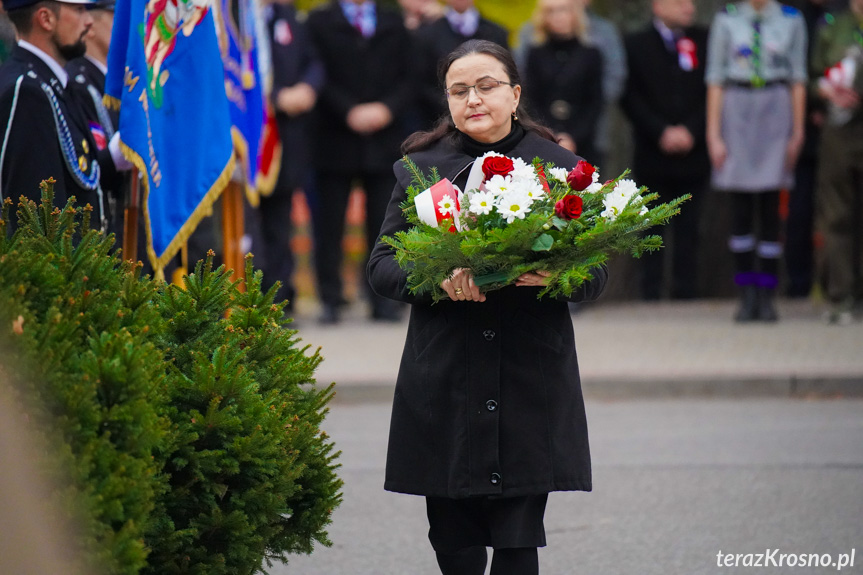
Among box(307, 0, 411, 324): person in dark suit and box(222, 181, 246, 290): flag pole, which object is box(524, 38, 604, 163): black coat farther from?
box(222, 181, 246, 290): flag pole

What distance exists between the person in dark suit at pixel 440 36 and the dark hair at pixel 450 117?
23.5 feet

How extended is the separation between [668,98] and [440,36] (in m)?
2.11

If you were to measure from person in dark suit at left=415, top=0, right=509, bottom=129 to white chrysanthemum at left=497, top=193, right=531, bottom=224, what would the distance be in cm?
786

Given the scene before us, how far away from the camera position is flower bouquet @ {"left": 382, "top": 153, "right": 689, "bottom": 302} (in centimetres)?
374

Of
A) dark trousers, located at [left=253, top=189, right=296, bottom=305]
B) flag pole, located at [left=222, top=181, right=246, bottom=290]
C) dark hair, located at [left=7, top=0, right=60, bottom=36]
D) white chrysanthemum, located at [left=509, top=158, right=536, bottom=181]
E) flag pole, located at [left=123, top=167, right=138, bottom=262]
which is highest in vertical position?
dark hair, located at [left=7, top=0, right=60, bottom=36]

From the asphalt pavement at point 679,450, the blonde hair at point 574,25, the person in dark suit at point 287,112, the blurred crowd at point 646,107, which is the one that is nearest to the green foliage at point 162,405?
the asphalt pavement at point 679,450

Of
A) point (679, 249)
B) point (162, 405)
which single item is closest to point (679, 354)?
point (679, 249)

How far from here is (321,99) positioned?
11648 millimetres

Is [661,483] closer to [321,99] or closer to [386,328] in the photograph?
[386,328]

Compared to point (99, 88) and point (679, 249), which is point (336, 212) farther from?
point (99, 88)

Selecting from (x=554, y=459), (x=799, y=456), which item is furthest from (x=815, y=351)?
(x=554, y=459)

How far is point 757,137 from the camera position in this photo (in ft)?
36.5

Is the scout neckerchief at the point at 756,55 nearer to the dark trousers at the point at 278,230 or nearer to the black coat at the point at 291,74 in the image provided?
the black coat at the point at 291,74

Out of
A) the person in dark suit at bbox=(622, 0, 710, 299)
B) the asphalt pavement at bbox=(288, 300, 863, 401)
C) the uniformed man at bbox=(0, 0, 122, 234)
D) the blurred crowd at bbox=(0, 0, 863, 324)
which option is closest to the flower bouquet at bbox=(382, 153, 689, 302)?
the uniformed man at bbox=(0, 0, 122, 234)
